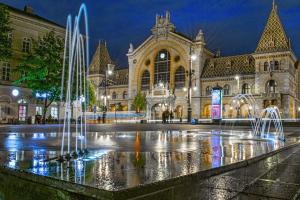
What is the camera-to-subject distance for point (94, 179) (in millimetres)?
3352

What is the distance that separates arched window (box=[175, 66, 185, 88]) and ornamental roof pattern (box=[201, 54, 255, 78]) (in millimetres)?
4602

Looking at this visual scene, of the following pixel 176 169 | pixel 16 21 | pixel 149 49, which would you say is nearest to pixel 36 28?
pixel 16 21

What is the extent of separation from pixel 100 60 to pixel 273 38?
41.9m

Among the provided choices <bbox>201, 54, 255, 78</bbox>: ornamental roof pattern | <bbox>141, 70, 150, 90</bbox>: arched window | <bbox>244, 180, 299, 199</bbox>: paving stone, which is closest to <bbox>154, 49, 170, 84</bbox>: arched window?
<bbox>141, 70, 150, 90</bbox>: arched window

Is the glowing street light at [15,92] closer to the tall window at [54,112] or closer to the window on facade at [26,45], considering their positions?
the window on facade at [26,45]

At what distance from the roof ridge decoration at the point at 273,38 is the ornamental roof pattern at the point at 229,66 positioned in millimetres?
4825

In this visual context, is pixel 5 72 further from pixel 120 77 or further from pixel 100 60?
pixel 100 60

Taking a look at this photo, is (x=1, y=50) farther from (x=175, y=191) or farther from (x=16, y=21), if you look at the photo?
(x=175, y=191)

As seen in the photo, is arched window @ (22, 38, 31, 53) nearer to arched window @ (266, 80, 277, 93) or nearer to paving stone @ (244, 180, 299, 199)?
arched window @ (266, 80, 277, 93)

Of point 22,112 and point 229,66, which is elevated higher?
point 229,66

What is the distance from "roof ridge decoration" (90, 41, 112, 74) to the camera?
8175 centimetres

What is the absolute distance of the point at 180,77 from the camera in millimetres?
69438

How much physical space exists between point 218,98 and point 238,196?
1212 inches

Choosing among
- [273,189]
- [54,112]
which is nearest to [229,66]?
[54,112]
